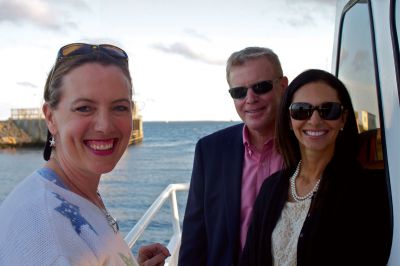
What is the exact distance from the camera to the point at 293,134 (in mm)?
2410

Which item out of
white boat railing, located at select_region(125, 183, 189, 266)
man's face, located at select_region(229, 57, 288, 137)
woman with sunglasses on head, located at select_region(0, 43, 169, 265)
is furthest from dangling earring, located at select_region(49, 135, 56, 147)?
white boat railing, located at select_region(125, 183, 189, 266)

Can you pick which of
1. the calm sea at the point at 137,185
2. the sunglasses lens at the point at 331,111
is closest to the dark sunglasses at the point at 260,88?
the sunglasses lens at the point at 331,111

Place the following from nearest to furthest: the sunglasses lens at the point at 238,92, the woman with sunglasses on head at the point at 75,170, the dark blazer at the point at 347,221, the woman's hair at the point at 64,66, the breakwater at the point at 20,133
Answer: the woman with sunglasses on head at the point at 75,170 → the woman's hair at the point at 64,66 → the dark blazer at the point at 347,221 → the sunglasses lens at the point at 238,92 → the breakwater at the point at 20,133

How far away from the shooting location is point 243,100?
271 centimetres

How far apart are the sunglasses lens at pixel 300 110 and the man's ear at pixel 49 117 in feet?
3.60

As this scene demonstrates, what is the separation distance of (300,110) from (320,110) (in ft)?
0.30

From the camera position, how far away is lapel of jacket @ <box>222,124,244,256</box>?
259 cm

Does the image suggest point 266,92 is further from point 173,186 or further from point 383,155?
point 173,186

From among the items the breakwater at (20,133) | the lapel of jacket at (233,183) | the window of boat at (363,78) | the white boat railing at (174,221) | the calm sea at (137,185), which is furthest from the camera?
the breakwater at (20,133)

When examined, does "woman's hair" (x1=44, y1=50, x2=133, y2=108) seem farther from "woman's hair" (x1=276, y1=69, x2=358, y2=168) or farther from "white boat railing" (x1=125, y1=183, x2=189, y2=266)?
"white boat railing" (x1=125, y1=183, x2=189, y2=266)

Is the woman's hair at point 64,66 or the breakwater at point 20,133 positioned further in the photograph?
the breakwater at point 20,133

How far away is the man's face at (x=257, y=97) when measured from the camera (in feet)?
8.79

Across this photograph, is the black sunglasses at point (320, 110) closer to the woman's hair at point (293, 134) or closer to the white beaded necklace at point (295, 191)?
the woman's hair at point (293, 134)

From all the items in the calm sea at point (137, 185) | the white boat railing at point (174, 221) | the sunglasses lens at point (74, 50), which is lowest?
the calm sea at point (137, 185)
